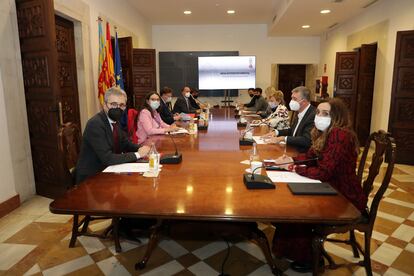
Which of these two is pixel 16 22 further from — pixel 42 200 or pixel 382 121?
pixel 382 121

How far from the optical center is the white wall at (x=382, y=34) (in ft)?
16.4

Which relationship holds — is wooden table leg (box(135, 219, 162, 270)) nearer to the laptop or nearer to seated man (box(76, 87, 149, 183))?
seated man (box(76, 87, 149, 183))

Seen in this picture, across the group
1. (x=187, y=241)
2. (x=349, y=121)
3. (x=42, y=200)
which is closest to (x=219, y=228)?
(x=187, y=241)

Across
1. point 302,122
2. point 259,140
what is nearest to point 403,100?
point 302,122

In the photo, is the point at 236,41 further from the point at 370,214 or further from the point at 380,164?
the point at 370,214

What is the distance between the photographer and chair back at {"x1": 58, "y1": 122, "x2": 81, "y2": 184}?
224cm

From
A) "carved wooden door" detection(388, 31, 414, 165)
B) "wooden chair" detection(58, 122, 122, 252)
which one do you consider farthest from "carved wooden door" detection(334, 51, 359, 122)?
"wooden chair" detection(58, 122, 122, 252)

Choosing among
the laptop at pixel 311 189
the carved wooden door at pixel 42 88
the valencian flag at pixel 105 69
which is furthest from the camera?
the valencian flag at pixel 105 69

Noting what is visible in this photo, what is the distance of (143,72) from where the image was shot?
6262mm

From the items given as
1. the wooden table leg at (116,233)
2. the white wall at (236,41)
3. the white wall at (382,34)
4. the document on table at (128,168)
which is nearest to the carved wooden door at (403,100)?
the white wall at (382,34)

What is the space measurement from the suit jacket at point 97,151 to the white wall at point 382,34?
4780 millimetres

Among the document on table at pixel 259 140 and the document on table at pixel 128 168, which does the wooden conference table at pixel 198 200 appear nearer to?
Answer: the document on table at pixel 128 168

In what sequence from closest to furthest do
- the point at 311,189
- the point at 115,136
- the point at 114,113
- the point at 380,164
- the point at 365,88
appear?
the point at 311,189 → the point at 380,164 → the point at 114,113 → the point at 115,136 → the point at 365,88

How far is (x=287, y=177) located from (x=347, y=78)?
17.0 ft
